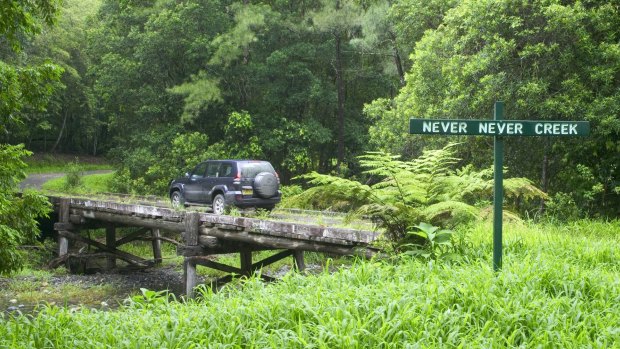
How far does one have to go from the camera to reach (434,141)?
18625mm

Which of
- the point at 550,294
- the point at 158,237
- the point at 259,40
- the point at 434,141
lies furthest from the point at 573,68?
the point at 259,40

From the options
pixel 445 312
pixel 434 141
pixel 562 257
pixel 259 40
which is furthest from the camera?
pixel 259 40

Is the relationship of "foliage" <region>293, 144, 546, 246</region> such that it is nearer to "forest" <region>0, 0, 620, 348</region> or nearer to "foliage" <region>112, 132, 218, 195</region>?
"forest" <region>0, 0, 620, 348</region>

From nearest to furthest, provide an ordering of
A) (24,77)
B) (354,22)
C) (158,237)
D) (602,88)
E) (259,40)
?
1. (24,77)
2. (602,88)
3. (158,237)
4. (354,22)
5. (259,40)

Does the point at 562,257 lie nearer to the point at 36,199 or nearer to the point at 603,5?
the point at 36,199

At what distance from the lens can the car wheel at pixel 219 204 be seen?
61.1ft

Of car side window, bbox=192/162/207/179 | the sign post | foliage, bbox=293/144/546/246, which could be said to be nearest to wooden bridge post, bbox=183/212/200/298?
car side window, bbox=192/162/207/179

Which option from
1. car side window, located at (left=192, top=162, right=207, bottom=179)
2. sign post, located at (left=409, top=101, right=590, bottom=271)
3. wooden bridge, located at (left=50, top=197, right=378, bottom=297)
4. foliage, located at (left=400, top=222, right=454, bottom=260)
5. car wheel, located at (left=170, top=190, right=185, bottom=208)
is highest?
sign post, located at (left=409, top=101, right=590, bottom=271)

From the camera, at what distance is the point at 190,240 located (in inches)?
615

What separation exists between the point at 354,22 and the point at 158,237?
12998mm

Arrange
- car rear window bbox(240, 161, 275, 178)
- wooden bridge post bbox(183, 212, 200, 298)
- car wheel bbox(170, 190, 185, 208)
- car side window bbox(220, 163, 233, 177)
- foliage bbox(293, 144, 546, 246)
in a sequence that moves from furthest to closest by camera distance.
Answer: car wheel bbox(170, 190, 185, 208) → car side window bbox(220, 163, 233, 177) → car rear window bbox(240, 161, 275, 178) → wooden bridge post bbox(183, 212, 200, 298) → foliage bbox(293, 144, 546, 246)

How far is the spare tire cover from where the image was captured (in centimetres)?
1816

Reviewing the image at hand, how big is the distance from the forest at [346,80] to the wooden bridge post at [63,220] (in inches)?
162

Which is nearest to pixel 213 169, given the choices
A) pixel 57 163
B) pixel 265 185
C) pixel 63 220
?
pixel 265 185
